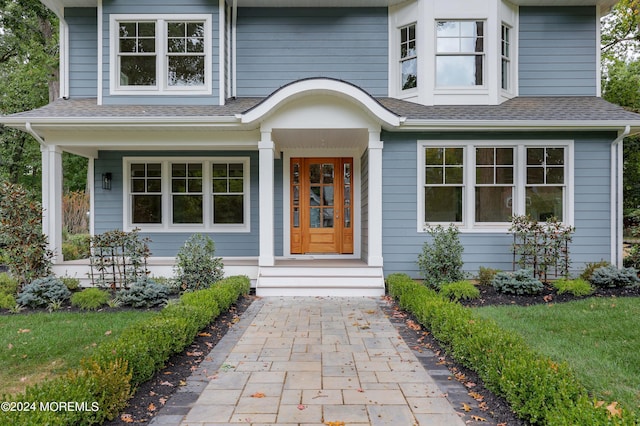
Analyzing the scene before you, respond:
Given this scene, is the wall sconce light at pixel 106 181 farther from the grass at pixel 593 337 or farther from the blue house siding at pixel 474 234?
the grass at pixel 593 337

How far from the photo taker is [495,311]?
560cm

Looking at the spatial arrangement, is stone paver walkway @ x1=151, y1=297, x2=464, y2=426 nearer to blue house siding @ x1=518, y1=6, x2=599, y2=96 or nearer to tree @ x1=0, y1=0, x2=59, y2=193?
blue house siding @ x1=518, y1=6, x2=599, y2=96

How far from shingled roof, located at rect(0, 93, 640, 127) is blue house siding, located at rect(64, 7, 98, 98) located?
37 centimetres

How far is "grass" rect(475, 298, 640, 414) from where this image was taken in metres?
3.26

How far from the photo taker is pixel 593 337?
4.43 metres

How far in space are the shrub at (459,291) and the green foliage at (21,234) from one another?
21.3ft

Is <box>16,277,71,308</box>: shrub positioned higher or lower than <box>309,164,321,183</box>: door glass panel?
lower

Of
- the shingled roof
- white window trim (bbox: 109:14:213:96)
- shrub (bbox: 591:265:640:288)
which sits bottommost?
shrub (bbox: 591:265:640:288)

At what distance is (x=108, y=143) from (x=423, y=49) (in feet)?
20.4

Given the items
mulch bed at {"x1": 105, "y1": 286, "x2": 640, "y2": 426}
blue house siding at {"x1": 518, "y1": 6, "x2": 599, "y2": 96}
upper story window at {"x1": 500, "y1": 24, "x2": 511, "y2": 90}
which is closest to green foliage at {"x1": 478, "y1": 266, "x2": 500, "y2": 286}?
mulch bed at {"x1": 105, "y1": 286, "x2": 640, "y2": 426}

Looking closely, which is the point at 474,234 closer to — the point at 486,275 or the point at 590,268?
the point at 486,275

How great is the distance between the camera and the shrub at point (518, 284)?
6.48 metres

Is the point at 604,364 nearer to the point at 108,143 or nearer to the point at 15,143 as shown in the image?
the point at 108,143

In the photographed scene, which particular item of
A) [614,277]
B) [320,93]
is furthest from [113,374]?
[614,277]
